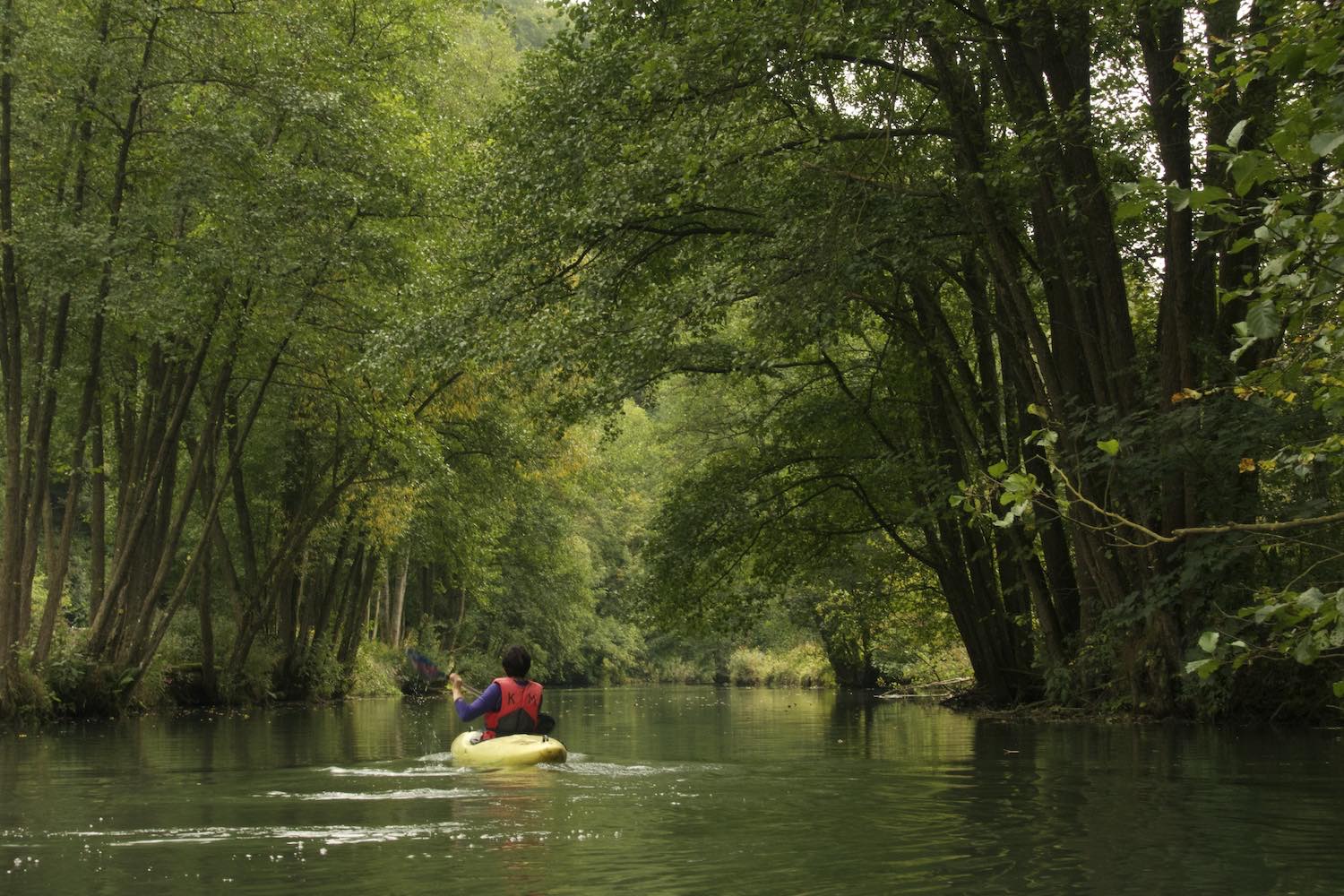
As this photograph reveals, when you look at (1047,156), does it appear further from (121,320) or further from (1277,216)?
(121,320)

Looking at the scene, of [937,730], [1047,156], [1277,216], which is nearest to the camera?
[1277,216]

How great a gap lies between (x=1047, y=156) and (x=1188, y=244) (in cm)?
204

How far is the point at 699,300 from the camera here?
16.4m

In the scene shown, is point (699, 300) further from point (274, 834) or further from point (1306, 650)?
point (1306, 650)

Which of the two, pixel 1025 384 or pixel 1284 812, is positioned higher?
pixel 1025 384

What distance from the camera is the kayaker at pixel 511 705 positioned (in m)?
13.2

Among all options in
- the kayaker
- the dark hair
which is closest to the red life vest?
the kayaker

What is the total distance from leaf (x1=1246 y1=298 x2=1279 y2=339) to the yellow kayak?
9.16m

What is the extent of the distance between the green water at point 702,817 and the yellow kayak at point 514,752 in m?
0.18

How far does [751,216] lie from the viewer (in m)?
18.4

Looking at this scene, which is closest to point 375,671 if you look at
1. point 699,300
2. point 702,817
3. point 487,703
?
point 699,300

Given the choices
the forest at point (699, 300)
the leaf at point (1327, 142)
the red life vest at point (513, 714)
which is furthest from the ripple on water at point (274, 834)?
the leaf at point (1327, 142)

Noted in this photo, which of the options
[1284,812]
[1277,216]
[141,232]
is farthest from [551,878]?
[141,232]

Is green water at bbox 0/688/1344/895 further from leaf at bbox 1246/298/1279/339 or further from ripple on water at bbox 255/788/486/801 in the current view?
leaf at bbox 1246/298/1279/339
